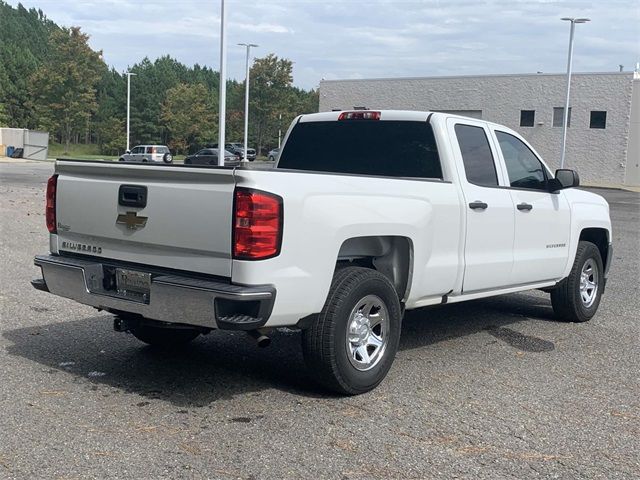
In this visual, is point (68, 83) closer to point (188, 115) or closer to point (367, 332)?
point (188, 115)

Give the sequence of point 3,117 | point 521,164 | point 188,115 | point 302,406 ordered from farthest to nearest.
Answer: point 188,115, point 3,117, point 521,164, point 302,406

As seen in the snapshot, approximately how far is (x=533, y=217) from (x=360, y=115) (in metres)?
1.84

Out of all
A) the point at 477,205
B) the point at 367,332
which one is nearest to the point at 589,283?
the point at 477,205

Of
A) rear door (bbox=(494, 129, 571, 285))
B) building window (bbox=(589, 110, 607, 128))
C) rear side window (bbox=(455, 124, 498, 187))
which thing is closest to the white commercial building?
building window (bbox=(589, 110, 607, 128))

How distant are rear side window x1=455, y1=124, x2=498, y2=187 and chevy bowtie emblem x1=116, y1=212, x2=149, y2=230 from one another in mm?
2719

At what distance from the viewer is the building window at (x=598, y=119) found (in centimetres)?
4588

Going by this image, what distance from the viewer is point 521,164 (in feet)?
22.8

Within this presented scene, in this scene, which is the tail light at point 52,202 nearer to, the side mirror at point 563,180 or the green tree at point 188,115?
the side mirror at point 563,180

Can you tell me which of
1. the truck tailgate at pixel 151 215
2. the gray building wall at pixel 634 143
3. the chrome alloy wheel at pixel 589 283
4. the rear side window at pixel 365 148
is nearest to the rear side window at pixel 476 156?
the rear side window at pixel 365 148

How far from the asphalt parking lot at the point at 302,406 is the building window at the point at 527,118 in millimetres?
43333

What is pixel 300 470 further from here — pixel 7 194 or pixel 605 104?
pixel 605 104

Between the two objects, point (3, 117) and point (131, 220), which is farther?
point (3, 117)

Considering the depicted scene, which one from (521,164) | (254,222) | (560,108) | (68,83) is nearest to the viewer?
(254,222)

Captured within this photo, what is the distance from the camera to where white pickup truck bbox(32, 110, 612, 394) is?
14.5ft
